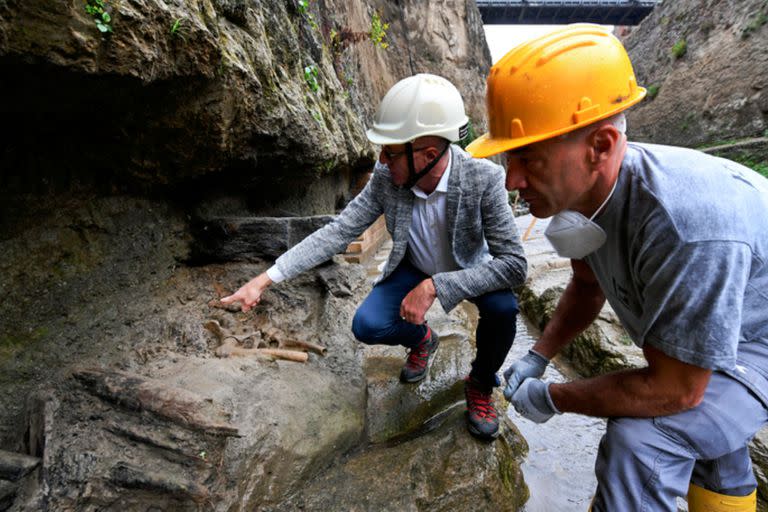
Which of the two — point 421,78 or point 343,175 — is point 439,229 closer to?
point 421,78

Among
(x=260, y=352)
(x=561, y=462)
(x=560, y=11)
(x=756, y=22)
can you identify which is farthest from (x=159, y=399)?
(x=560, y=11)

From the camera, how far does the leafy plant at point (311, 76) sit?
134 inches

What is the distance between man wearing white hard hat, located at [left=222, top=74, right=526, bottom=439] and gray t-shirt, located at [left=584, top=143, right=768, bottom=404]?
69cm

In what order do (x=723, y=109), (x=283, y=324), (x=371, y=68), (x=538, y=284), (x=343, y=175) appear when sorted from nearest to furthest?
(x=283, y=324) < (x=538, y=284) < (x=343, y=175) < (x=371, y=68) < (x=723, y=109)

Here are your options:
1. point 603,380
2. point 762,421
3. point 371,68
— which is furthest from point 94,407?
point 371,68

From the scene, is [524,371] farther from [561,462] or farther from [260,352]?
[260,352]

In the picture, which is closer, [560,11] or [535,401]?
[535,401]

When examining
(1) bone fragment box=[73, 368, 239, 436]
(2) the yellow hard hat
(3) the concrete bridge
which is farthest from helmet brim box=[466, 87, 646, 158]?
(3) the concrete bridge

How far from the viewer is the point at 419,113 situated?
6.33ft

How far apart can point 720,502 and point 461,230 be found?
1.35 metres

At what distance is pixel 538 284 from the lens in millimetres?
4379

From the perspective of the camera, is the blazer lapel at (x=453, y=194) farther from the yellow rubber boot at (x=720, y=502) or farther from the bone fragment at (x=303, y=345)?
the yellow rubber boot at (x=720, y=502)

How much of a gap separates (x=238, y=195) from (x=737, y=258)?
2.95 metres

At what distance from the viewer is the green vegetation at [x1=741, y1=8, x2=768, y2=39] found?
1255cm
